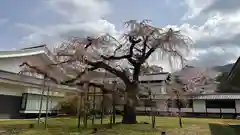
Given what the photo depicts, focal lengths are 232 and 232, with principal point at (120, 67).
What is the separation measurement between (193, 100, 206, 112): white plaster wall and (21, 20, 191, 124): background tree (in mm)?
16670

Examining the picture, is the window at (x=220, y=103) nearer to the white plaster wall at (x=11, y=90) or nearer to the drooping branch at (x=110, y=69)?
the drooping branch at (x=110, y=69)

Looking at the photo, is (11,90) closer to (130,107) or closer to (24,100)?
(24,100)

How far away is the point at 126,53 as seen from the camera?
1509 cm

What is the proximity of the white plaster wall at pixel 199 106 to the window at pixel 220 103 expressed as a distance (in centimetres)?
54

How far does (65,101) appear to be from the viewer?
21.5 meters

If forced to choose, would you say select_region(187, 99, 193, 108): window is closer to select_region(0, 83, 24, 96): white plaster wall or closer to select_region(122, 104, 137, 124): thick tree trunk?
select_region(122, 104, 137, 124): thick tree trunk

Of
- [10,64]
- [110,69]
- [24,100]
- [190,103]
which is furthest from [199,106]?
[10,64]

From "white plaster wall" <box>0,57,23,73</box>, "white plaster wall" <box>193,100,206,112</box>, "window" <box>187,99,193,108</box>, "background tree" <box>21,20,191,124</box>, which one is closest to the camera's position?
"background tree" <box>21,20,191,124</box>

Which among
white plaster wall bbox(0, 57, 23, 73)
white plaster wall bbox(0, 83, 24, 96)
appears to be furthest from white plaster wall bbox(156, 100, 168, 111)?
white plaster wall bbox(0, 57, 23, 73)

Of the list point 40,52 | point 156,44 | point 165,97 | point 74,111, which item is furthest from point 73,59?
point 165,97

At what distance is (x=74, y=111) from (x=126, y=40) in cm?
1011

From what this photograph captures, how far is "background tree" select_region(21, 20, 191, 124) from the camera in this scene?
1325 cm

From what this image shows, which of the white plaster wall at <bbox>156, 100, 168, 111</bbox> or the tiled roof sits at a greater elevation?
the tiled roof

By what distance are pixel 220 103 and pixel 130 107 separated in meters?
18.0
